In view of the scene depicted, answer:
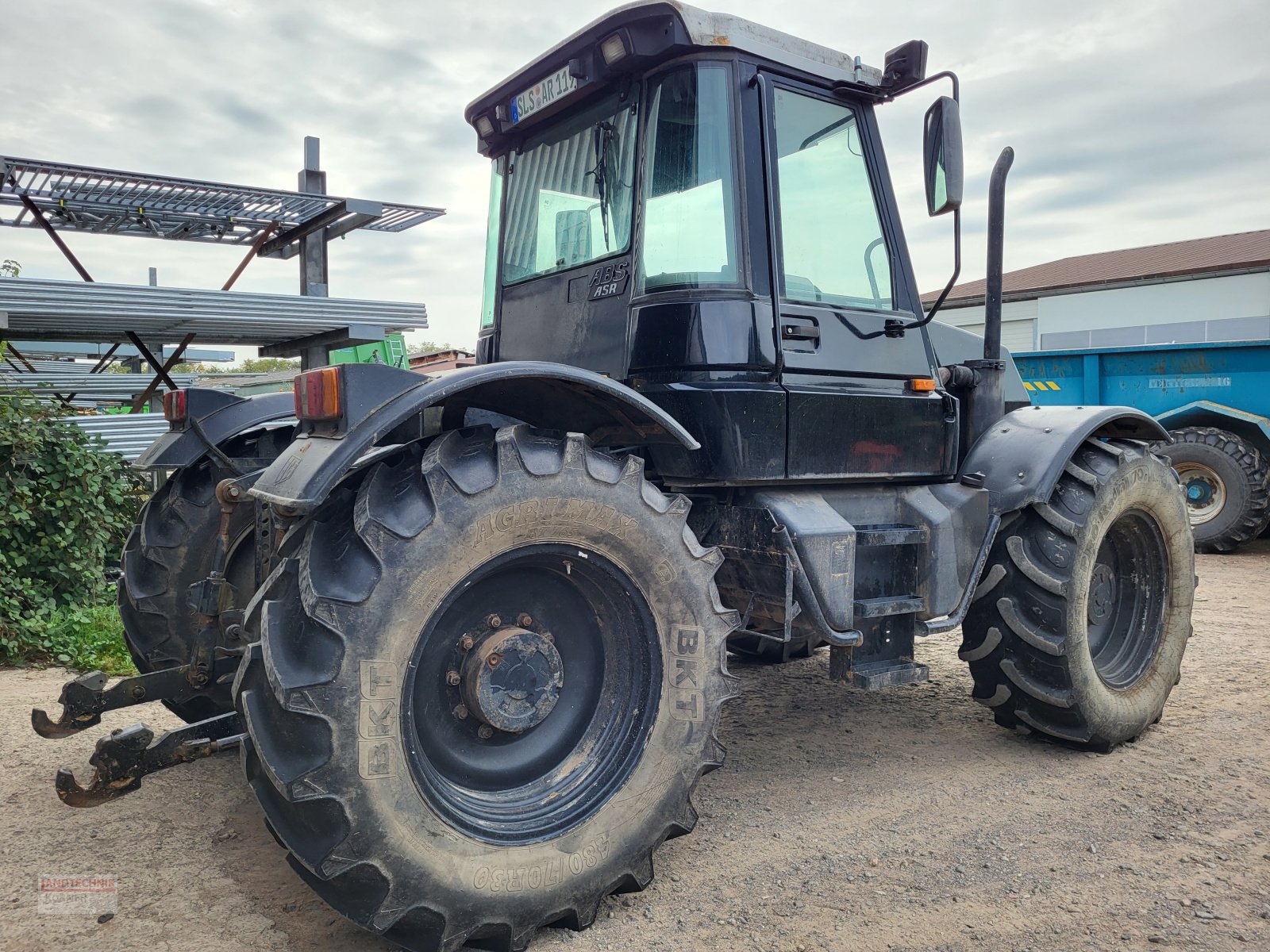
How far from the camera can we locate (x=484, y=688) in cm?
259

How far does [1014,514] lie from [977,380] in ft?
2.12

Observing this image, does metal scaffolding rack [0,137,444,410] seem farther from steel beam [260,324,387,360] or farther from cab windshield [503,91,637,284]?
cab windshield [503,91,637,284]

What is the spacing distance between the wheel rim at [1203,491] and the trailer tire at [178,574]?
31.3ft

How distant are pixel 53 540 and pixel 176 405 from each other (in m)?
2.75

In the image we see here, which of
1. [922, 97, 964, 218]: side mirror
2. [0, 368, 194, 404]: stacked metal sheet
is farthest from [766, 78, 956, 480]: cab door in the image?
[0, 368, 194, 404]: stacked metal sheet

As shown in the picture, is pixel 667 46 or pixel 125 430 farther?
pixel 125 430

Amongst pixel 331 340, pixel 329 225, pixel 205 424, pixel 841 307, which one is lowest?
pixel 205 424

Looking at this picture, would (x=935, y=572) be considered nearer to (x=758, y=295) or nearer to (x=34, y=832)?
(x=758, y=295)

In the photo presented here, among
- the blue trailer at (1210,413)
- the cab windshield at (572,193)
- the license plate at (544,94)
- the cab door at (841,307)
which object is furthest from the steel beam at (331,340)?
the blue trailer at (1210,413)

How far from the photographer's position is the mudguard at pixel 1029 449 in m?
3.84

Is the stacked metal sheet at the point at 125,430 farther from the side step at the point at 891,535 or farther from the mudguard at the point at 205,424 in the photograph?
the side step at the point at 891,535

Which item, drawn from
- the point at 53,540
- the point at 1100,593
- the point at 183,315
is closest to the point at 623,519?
the point at 1100,593

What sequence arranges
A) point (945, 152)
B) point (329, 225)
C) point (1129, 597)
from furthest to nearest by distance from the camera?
point (329, 225), point (1129, 597), point (945, 152)

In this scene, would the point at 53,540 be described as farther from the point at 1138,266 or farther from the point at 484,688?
the point at 1138,266
